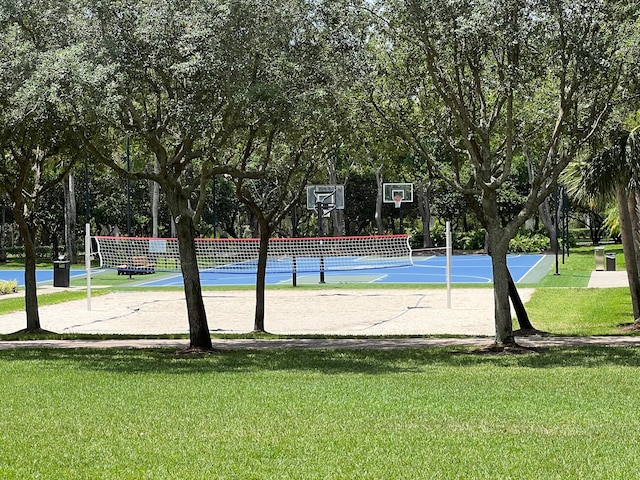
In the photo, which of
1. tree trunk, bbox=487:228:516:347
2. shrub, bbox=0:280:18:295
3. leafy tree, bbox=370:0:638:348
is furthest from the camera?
shrub, bbox=0:280:18:295

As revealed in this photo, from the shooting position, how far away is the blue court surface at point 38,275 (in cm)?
4542

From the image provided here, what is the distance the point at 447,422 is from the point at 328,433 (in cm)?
127

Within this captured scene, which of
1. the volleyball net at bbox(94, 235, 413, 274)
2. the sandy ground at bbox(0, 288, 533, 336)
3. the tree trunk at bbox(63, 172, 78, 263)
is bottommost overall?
the sandy ground at bbox(0, 288, 533, 336)

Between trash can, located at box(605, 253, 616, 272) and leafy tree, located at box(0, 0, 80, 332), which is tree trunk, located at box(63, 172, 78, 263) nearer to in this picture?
trash can, located at box(605, 253, 616, 272)

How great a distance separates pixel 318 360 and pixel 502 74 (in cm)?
574

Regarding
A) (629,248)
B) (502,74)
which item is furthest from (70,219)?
(502,74)

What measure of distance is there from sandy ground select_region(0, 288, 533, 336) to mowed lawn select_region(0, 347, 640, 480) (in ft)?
27.2

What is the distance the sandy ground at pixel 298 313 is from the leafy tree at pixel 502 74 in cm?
525

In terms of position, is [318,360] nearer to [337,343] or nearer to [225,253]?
[337,343]

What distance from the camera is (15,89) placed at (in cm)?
1645

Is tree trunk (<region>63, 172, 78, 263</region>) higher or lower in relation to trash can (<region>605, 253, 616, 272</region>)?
higher

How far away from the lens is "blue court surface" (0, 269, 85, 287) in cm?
4542

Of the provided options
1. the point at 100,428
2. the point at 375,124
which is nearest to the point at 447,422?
the point at 100,428

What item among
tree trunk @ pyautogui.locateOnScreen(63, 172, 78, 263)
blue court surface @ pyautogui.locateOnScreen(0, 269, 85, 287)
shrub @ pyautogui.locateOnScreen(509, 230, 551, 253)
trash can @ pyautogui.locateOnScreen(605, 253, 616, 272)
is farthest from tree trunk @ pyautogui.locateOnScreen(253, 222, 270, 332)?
shrub @ pyautogui.locateOnScreen(509, 230, 551, 253)
